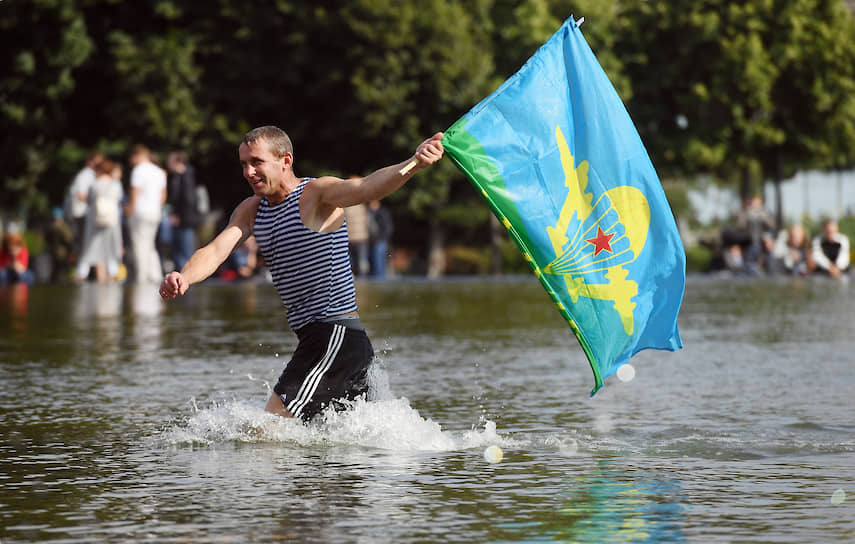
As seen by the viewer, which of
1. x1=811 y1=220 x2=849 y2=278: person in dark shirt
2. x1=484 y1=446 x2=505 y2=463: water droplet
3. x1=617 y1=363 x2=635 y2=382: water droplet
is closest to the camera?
x1=484 y1=446 x2=505 y2=463: water droplet

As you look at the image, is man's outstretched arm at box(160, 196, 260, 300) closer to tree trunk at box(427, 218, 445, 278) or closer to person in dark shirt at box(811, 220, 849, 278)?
Result: person in dark shirt at box(811, 220, 849, 278)

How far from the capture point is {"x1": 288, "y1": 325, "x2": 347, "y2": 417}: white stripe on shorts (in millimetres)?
8188

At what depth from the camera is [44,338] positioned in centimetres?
1623

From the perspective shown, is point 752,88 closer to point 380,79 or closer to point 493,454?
point 380,79

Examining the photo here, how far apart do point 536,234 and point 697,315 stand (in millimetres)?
12642

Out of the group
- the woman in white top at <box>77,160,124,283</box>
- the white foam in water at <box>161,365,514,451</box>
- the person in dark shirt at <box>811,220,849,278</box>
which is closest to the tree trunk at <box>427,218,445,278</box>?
the person in dark shirt at <box>811,220,849,278</box>

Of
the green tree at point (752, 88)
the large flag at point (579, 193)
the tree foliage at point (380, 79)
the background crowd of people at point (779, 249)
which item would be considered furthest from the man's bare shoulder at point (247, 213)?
the green tree at point (752, 88)

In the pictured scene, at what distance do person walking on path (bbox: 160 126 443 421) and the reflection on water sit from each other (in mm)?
180

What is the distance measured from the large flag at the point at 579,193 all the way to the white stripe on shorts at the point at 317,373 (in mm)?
934

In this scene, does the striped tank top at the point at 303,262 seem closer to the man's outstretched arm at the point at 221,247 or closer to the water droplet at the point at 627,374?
the man's outstretched arm at the point at 221,247

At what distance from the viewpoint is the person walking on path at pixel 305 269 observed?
26.6ft

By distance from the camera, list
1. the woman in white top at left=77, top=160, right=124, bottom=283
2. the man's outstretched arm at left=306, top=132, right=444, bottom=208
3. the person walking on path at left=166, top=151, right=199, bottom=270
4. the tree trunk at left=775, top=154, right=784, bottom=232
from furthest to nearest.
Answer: the tree trunk at left=775, top=154, right=784, bottom=232
the woman in white top at left=77, top=160, right=124, bottom=283
the person walking on path at left=166, top=151, right=199, bottom=270
the man's outstretched arm at left=306, top=132, right=444, bottom=208

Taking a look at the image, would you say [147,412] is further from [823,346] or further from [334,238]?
[823,346]

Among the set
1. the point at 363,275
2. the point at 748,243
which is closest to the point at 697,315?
the point at 363,275
